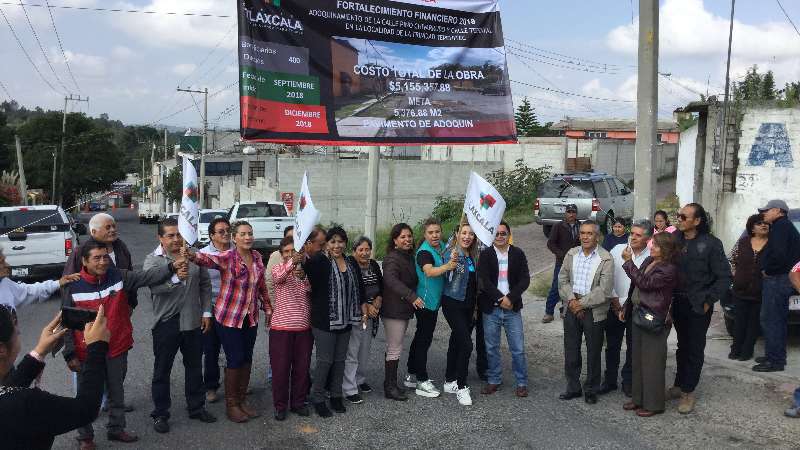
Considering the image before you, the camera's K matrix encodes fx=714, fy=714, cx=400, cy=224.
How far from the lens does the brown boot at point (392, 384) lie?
6809 millimetres

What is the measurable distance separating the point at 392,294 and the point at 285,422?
4.98ft

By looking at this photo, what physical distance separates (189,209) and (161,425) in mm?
1864

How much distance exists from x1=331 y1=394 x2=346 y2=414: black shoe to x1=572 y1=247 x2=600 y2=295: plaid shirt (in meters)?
2.46

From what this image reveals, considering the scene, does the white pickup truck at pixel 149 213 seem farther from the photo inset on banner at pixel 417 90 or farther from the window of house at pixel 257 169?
the photo inset on banner at pixel 417 90

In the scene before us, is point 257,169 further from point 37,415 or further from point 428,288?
point 37,415

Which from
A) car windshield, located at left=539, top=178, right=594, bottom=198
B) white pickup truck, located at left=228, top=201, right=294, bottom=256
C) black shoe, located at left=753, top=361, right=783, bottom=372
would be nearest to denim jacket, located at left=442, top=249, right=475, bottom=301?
black shoe, located at left=753, top=361, right=783, bottom=372

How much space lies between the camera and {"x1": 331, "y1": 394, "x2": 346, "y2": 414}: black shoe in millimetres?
6480

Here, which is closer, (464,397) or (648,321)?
(648,321)

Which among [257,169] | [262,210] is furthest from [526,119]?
[262,210]

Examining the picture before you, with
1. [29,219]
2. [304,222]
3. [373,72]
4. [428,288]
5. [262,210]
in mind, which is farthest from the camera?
[262,210]

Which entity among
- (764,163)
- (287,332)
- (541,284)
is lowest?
(541,284)

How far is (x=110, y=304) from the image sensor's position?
554 cm

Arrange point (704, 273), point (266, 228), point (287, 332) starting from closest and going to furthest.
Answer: point (287, 332) < point (704, 273) < point (266, 228)

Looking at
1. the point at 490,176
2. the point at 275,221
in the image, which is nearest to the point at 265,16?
the point at 275,221
